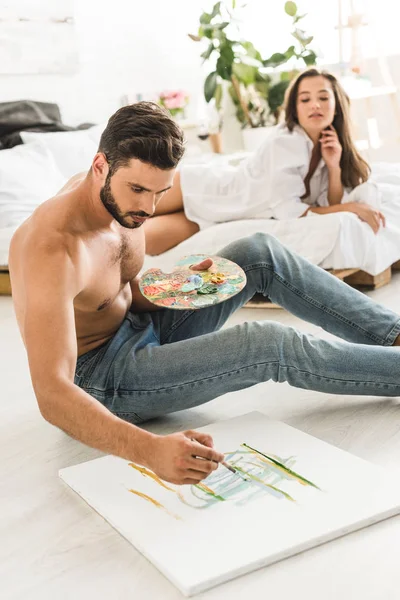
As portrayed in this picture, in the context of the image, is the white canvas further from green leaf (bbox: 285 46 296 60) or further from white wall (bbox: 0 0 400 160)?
green leaf (bbox: 285 46 296 60)

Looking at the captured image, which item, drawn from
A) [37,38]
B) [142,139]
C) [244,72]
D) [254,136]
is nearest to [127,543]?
[142,139]

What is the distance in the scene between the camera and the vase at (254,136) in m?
5.40

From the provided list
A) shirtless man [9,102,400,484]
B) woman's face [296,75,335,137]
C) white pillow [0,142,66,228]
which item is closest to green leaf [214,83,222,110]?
white pillow [0,142,66,228]

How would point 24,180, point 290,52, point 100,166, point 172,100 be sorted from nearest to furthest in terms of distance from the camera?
1. point 100,166
2. point 24,180
3. point 172,100
4. point 290,52

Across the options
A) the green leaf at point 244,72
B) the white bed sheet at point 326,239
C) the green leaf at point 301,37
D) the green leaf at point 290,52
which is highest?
the green leaf at point 301,37

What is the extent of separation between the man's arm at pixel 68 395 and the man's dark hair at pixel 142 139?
23cm

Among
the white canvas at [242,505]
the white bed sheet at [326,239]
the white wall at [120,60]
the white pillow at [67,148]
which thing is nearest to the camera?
the white canvas at [242,505]

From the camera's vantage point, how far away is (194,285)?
6.36ft

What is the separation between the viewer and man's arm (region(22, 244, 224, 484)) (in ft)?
4.13

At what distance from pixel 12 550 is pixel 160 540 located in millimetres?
283

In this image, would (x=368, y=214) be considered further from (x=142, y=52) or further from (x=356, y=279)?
(x=142, y=52)

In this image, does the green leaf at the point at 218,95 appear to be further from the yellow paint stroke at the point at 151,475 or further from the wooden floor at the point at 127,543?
the yellow paint stroke at the point at 151,475

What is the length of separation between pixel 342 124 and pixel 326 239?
55 centimetres

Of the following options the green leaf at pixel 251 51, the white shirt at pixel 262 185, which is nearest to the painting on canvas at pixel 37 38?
the green leaf at pixel 251 51
